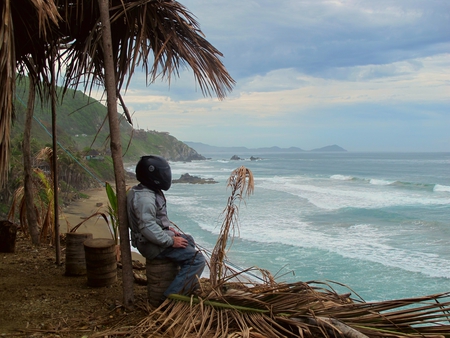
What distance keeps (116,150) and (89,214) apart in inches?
529

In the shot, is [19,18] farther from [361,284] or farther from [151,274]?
[361,284]

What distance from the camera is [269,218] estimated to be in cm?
1650

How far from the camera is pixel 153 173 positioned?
137 inches

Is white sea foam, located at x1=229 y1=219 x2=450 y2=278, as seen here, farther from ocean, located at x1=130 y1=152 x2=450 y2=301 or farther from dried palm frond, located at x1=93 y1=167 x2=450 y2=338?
dried palm frond, located at x1=93 y1=167 x2=450 y2=338

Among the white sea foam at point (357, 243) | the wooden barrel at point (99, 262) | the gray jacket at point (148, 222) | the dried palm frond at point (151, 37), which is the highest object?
the dried palm frond at point (151, 37)

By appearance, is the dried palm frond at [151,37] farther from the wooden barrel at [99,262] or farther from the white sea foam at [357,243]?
the white sea foam at [357,243]

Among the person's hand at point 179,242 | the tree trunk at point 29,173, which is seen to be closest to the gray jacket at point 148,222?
the person's hand at point 179,242

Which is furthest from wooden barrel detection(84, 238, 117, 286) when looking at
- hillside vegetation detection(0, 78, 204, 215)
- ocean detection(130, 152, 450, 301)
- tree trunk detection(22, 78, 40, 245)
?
tree trunk detection(22, 78, 40, 245)

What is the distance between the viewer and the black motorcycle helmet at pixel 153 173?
11.5 feet

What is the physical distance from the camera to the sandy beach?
12.5 m

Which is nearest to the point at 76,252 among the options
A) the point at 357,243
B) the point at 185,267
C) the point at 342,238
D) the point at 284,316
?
the point at 185,267

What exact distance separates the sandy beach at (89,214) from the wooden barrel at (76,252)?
4.51 metres

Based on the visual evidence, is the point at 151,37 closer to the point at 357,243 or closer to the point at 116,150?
the point at 116,150

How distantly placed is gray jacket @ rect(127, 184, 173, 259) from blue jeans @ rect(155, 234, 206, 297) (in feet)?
0.33
